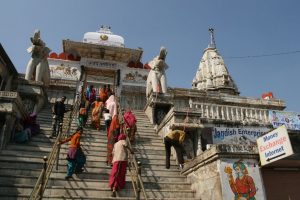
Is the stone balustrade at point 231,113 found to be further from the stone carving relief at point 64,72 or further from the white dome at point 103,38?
the white dome at point 103,38

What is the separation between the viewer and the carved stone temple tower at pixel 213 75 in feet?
92.9

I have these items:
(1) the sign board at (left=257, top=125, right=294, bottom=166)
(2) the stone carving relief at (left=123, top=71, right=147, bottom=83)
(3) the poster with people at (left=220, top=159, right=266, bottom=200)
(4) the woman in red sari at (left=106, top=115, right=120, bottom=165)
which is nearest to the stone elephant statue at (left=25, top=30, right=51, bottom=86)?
(4) the woman in red sari at (left=106, top=115, right=120, bottom=165)

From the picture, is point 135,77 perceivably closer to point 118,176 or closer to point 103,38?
point 103,38

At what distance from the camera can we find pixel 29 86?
12477 mm

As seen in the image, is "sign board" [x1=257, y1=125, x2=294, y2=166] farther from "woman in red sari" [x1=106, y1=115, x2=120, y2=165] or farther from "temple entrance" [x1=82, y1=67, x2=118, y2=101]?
"temple entrance" [x1=82, y1=67, x2=118, y2=101]

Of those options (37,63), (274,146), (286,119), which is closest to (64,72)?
(37,63)

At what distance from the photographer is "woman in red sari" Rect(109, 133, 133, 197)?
6.82 m

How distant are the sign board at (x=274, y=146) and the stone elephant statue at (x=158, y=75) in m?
7.31

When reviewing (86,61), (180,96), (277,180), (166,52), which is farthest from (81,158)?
(86,61)

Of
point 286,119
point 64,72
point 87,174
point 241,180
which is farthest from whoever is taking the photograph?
point 64,72

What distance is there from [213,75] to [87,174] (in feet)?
81.4

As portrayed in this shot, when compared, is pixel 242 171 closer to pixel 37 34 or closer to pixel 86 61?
pixel 37 34

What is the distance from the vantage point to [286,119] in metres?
14.4

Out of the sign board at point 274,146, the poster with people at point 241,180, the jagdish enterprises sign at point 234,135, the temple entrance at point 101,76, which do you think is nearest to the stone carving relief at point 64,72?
the temple entrance at point 101,76
